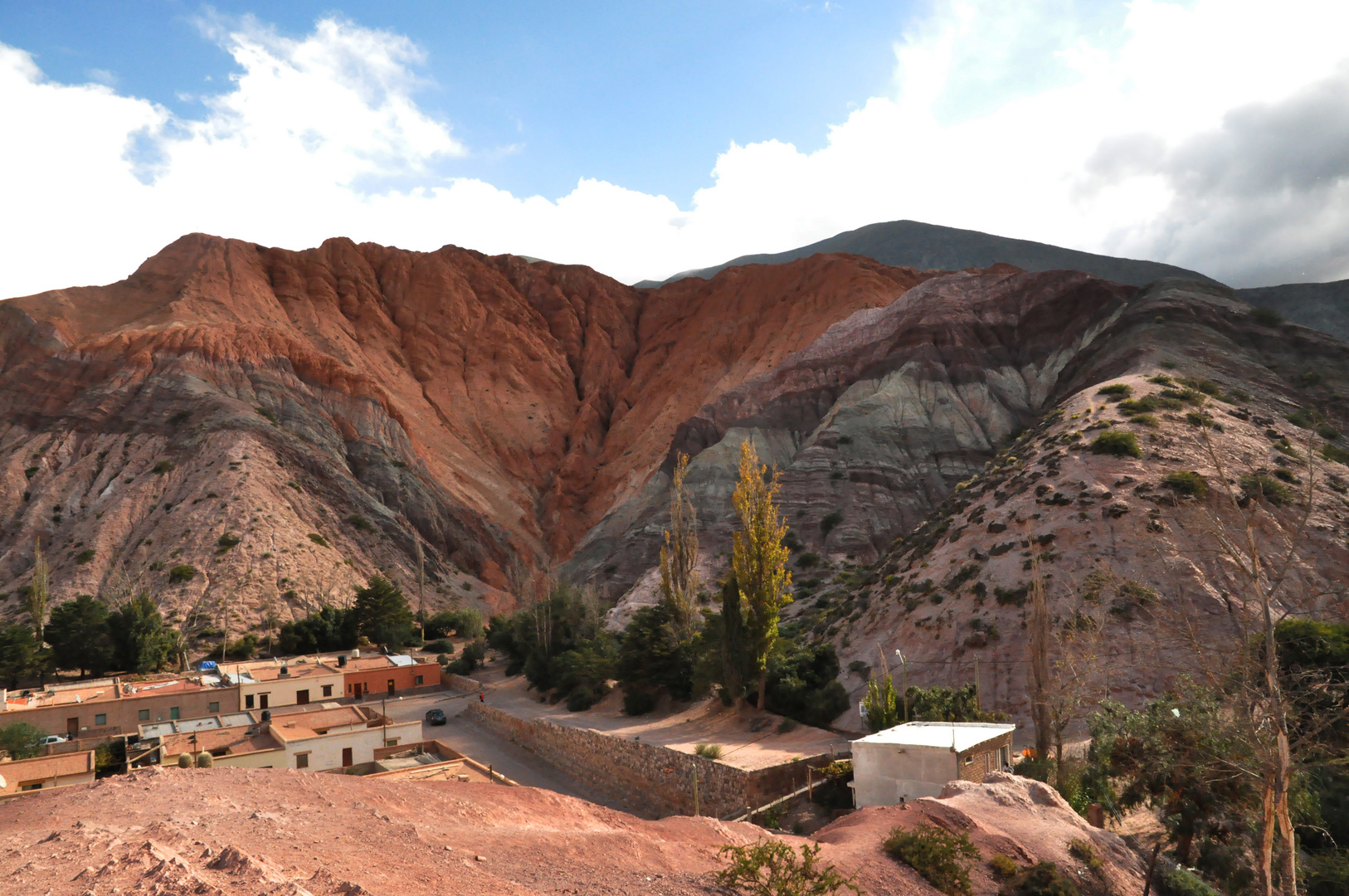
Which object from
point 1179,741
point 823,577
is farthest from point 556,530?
point 1179,741

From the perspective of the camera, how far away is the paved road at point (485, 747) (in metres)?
28.9

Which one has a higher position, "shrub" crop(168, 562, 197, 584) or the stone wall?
"shrub" crop(168, 562, 197, 584)

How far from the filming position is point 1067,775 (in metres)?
17.6

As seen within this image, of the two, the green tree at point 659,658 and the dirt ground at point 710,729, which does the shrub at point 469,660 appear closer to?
the dirt ground at point 710,729

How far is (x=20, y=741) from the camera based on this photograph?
25.4 m

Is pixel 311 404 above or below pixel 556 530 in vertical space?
above

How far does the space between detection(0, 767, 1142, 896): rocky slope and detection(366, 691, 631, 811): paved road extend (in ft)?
40.7

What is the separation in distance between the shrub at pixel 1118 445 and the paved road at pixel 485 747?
23.7m

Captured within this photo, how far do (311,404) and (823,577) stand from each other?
5311 cm

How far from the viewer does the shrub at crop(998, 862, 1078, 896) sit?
1129 centimetres

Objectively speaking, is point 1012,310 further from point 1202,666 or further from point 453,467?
point 1202,666

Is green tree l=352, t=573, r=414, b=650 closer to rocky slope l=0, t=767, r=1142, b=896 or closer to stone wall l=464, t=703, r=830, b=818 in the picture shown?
stone wall l=464, t=703, r=830, b=818

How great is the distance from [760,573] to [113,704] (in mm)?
26224

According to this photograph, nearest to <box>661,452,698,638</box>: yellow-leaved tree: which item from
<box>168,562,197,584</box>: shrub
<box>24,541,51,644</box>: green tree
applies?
<box>168,562,197,584</box>: shrub
